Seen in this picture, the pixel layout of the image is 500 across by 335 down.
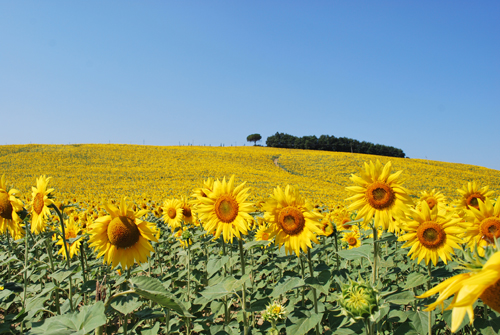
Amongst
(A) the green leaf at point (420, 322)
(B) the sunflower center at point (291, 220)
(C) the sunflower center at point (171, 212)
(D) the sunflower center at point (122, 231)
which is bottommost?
(A) the green leaf at point (420, 322)

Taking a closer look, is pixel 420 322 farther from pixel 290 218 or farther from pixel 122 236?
pixel 122 236

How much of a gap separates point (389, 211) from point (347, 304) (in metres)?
1.28

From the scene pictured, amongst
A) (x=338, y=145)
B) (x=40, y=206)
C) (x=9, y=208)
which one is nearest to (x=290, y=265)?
(x=40, y=206)

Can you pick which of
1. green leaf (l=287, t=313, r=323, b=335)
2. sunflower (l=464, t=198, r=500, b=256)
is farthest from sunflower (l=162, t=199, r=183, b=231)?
sunflower (l=464, t=198, r=500, b=256)

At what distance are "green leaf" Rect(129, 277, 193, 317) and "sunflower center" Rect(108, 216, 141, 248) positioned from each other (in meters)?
0.84

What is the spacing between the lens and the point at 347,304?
1.54 meters

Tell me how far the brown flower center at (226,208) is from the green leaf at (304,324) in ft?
3.27

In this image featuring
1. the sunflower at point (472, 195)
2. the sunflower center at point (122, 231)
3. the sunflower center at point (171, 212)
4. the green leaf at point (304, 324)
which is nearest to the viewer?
the green leaf at point (304, 324)

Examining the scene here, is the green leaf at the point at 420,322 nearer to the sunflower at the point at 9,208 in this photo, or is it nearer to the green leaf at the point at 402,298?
the green leaf at the point at 402,298

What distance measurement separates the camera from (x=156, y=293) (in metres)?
1.34

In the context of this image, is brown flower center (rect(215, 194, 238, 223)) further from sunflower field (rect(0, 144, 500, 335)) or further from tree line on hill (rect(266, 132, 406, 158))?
tree line on hill (rect(266, 132, 406, 158))

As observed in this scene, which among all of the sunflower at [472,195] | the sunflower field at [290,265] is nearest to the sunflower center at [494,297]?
the sunflower field at [290,265]

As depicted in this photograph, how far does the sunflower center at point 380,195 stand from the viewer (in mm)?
2555

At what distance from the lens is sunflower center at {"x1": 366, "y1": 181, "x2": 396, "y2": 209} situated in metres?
2.55
